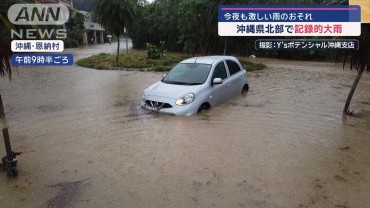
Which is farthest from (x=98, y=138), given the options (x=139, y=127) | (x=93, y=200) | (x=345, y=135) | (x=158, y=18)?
(x=158, y=18)

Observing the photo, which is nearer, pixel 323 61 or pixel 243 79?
pixel 243 79

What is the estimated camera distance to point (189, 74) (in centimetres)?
867

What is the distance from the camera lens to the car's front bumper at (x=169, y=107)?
7.63m

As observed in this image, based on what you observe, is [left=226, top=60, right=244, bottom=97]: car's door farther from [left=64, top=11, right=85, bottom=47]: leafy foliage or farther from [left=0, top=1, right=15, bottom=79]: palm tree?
[left=64, top=11, right=85, bottom=47]: leafy foliage

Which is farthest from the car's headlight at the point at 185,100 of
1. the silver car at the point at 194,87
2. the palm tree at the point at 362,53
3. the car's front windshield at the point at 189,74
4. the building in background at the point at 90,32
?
the building in background at the point at 90,32

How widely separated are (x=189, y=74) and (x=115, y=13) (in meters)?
11.8

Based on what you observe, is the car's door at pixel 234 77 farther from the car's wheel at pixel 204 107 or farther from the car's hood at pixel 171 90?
the car's hood at pixel 171 90

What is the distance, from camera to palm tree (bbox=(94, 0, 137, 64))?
18.6 metres

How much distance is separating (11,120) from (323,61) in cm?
2396

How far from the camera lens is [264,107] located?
31.4ft

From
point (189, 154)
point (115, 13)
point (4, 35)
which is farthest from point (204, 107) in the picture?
point (115, 13)

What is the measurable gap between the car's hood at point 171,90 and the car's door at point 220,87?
2.28ft

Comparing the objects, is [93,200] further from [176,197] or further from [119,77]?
[119,77]

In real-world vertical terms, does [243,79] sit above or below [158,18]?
below
